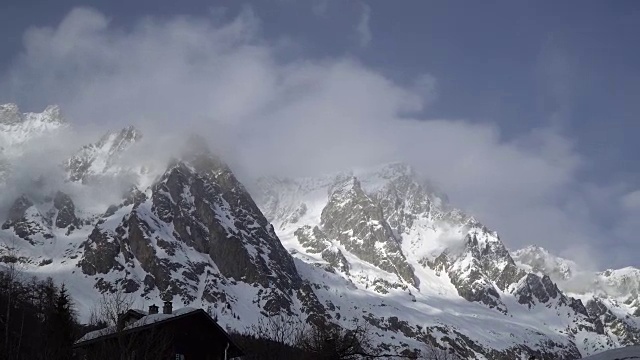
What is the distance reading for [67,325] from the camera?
60.2 m

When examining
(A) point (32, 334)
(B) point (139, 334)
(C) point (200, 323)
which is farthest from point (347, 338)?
(A) point (32, 334)

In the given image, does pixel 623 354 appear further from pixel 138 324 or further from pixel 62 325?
pixel 62 325

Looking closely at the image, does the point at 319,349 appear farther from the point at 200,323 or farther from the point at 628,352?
the point at 200,323

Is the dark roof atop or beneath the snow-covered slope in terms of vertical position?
atop

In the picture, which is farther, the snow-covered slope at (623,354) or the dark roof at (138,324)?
the dark roof at (138,324)

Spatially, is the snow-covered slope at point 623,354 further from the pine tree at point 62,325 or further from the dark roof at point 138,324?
the pine tree at point 62,325

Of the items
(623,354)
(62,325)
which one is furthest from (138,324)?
(623,354)

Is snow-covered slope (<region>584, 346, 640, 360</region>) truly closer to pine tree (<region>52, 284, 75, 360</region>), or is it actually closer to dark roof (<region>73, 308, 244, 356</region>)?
dark roof (<region>73, 308, 244, 356</region>)

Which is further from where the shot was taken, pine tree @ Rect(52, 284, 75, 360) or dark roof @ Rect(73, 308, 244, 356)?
pine tree @ Rect(52, 284, 75, 360)

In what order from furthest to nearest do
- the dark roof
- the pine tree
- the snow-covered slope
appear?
1. the pine tree
2. the dark roof
3. the snow-covered slope

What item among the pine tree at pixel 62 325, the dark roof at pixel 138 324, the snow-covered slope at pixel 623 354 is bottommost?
the snow-covered slope at pixel 623 354

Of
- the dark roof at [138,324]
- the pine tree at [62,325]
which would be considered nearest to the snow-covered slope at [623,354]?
the dark roof at [138,324]

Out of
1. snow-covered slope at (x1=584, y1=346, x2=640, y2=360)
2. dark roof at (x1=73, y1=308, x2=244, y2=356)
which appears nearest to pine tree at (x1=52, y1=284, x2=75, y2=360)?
dark roof at (x1=73, y1=308, x2=244, y2=356)

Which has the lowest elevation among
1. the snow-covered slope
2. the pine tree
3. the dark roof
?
the snow-covered slope
